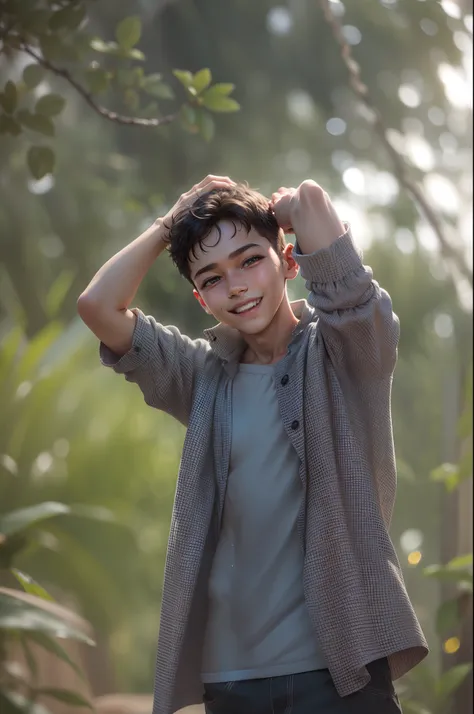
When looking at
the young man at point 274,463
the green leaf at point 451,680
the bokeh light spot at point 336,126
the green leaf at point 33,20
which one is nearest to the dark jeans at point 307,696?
A: the young man at point 274,463

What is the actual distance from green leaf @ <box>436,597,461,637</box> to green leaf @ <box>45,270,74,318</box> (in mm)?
1486

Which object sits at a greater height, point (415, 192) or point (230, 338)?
point (415, 192)

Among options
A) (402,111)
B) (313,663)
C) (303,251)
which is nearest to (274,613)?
(313,663)

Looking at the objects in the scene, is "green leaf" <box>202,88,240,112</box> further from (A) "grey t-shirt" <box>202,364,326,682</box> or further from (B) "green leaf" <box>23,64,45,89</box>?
(A) "grey t-shirt" <box>202,364,326,682</box>

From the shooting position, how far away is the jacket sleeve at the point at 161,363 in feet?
4.08

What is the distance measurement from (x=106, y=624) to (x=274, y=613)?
1.82 meters

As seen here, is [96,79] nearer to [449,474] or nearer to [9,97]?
[9,97]

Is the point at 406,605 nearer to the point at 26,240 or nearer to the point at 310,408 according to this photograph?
the point at 310,408

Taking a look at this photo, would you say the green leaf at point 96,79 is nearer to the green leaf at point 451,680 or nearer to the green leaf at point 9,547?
the green leaf at point 9,547

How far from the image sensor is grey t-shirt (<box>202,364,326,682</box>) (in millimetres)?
1136

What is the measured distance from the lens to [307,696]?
1.11 metres

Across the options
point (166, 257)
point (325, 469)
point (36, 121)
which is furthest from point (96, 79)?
point (325, 469)

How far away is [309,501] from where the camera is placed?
1.17m

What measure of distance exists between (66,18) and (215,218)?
0.71 m
